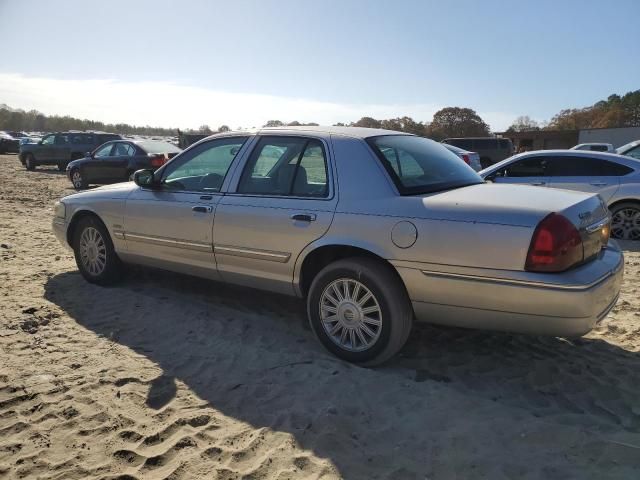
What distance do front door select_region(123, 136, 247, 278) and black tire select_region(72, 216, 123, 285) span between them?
36 centimetres

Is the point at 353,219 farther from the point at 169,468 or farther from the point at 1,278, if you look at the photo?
the point at 1,278

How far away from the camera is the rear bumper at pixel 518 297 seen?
2854 millimetres

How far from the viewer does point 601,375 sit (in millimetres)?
3424

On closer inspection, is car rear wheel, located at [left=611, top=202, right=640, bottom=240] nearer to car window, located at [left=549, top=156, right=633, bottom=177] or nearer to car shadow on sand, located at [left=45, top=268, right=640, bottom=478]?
car window, located at [left=549, top=156, right=633, bottom=177]

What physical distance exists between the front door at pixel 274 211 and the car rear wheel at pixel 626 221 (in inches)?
235

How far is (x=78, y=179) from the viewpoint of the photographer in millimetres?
15219

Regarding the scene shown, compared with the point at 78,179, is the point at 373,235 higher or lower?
higher

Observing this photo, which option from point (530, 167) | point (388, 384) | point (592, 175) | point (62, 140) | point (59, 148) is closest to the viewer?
point (388, 384)

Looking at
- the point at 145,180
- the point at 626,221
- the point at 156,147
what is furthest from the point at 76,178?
the point at 626,221

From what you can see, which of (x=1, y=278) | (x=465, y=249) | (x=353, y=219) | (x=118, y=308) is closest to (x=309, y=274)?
(x=353, y=219)

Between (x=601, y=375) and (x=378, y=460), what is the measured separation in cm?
183

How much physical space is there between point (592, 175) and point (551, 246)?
608cm

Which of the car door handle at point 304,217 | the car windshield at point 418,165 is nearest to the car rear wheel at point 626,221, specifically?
the car windshield at point 418,165

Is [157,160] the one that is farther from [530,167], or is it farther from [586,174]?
[586,174]
